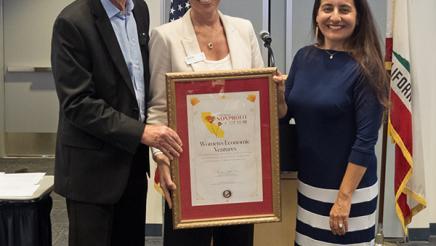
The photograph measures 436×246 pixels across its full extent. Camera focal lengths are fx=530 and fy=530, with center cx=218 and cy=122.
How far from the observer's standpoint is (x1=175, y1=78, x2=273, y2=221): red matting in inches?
67.5

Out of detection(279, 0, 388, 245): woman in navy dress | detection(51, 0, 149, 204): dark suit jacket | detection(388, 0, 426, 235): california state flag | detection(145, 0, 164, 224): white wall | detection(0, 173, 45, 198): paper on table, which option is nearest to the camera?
detection(51, 0, 149, 204): dark suit jacket

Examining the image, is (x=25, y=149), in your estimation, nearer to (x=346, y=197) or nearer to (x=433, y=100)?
(x=433, y=100)

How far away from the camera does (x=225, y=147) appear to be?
1770 millimetres

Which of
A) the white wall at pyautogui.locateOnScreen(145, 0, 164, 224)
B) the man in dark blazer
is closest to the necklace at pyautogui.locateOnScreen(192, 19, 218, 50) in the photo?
the man in dark blazer

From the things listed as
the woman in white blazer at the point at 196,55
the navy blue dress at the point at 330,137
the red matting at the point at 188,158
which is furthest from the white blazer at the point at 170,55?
the navy blue dress at the point at 330,137

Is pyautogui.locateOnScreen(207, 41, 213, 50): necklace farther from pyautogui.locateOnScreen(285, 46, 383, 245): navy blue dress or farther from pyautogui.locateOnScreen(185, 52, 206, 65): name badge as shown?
pyautogui.locateOnScreen(285, 46, 383, 245): navy blue dress

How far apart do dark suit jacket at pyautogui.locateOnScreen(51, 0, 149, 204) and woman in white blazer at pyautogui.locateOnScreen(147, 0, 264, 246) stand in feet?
0.36

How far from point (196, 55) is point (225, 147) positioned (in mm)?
336

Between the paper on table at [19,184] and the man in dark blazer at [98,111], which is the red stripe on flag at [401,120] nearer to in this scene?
the man in dark blazer at [98,111]

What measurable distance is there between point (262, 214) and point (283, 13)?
2.34 meters

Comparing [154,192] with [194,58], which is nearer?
[194,58]

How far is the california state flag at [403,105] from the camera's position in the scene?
316cm

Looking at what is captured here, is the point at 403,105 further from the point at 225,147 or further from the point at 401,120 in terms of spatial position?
the point at 225,147

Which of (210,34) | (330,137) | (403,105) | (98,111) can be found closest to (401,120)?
(403,105)
